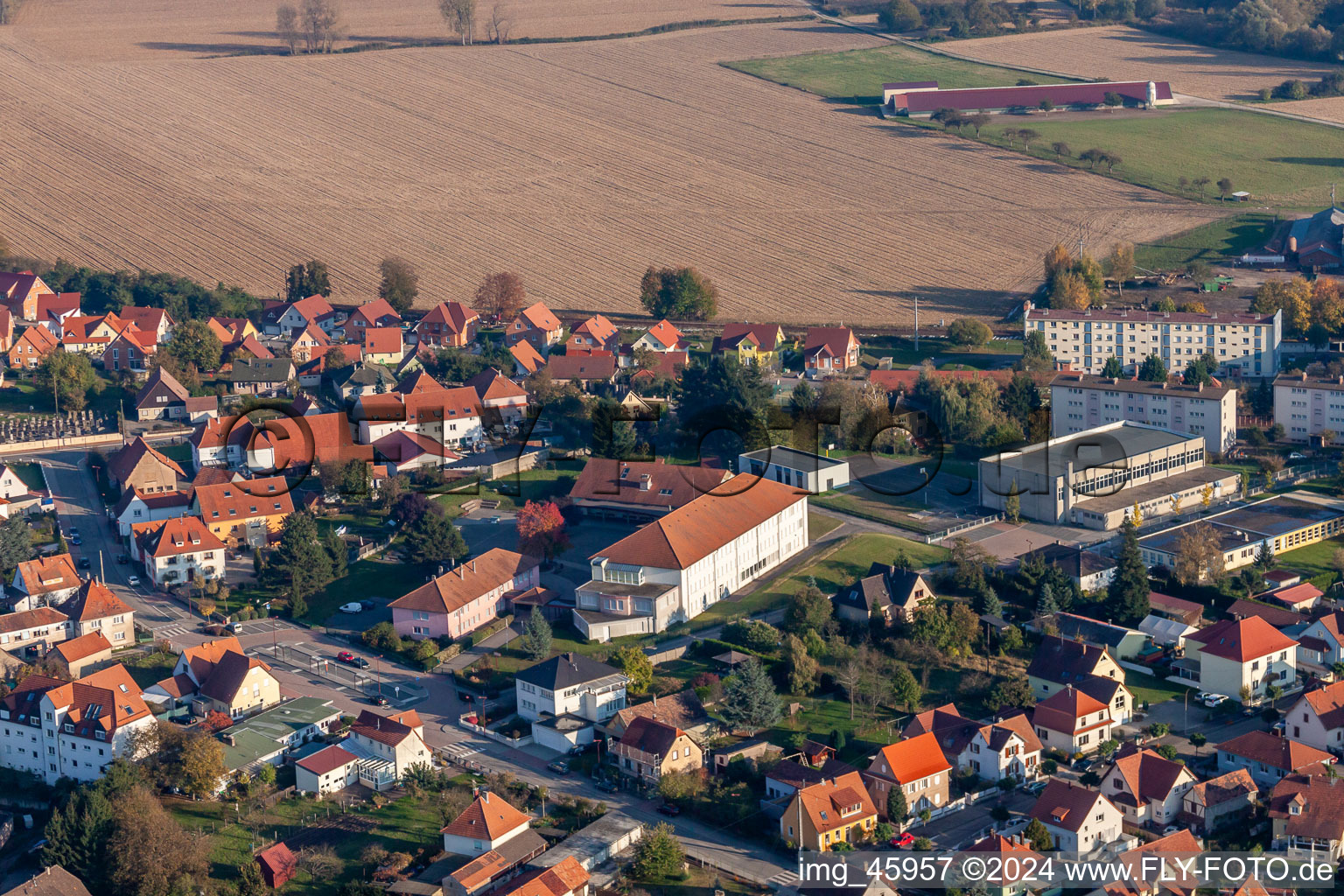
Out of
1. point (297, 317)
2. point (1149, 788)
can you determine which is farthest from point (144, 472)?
point (1149, 788)

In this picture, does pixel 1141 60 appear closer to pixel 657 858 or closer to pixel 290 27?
pixel 290 27

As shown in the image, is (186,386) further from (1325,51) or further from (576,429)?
(1325,51)

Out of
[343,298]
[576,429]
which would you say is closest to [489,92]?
[343,298]

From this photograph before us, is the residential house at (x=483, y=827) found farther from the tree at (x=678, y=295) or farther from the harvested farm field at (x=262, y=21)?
the harvested farm field at (x=262, y=21)

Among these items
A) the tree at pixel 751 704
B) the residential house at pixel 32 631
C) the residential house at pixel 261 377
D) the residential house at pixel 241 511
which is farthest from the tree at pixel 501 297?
the tree at pixel 751 704

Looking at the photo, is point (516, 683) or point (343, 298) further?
point (343, 298)

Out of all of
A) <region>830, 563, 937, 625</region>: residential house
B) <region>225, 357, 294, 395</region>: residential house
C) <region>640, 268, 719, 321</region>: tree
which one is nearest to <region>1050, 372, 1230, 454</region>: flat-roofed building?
<region>640, 268, 719, 321</region>: tree
